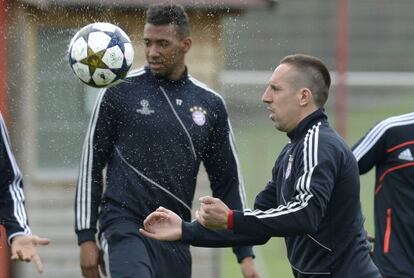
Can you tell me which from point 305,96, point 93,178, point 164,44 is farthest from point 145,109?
point 305,96

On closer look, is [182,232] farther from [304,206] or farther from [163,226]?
[304,206]

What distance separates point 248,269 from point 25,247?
1.57 m

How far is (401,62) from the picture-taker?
813 inches

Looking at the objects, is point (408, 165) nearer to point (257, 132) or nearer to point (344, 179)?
point (344, 179)

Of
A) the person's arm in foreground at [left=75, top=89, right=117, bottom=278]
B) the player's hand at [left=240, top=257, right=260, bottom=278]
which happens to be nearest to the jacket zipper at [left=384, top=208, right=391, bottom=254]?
the player's hand at [left=240, top=257, right=260, bottom=278]

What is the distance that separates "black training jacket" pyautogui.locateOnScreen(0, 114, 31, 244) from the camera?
7105 millimetres

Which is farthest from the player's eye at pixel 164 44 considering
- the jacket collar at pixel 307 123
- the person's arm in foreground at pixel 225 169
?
the jacket collar at pixel 307 123

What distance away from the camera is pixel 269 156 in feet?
57.8

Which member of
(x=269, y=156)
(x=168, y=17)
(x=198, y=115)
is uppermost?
(x=168, y=17)

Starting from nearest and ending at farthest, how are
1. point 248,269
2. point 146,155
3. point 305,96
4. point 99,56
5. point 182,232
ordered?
point 182,232 → point 305,96 → point 99,56 → point 146,155 → point 248,269

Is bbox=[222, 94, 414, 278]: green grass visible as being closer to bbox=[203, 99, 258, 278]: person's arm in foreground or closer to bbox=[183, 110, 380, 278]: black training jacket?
bbox=[203, 99, 258, 278]: person's arm in foreground

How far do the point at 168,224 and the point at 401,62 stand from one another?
50.3 ft

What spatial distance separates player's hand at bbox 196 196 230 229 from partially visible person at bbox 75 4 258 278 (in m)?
1.57

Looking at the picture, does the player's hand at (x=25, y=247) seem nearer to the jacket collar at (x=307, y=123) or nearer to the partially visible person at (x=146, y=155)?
the partially visible person at (x=146, y=155)
